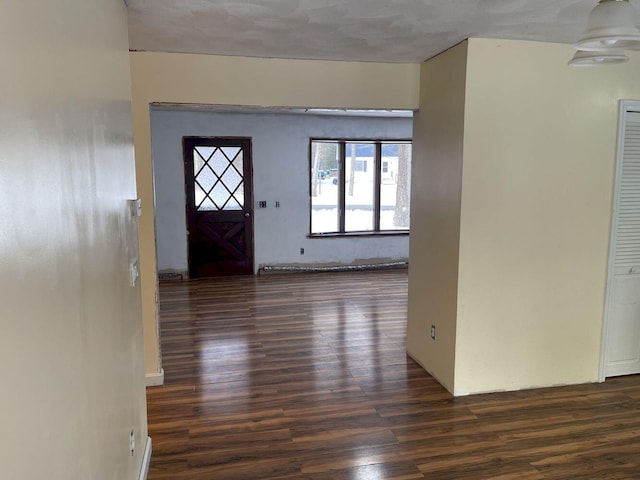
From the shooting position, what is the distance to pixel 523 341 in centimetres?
349

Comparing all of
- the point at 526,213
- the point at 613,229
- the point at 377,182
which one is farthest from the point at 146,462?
the point at 377,182

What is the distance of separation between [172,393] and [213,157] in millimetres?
4442

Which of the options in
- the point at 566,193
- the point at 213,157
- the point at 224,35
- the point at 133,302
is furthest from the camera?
the point at 213,157

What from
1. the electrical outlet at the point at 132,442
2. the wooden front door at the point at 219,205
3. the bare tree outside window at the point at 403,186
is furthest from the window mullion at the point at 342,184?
the electrical outlet at the point at 132,442

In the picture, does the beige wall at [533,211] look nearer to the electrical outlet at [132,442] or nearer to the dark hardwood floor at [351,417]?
the dark hardwood floor at [351,417]

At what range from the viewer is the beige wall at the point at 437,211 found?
3318 mm

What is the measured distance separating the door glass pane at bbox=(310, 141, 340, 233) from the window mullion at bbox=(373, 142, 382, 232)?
2.23 feet

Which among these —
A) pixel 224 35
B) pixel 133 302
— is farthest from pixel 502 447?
pixel 224 35

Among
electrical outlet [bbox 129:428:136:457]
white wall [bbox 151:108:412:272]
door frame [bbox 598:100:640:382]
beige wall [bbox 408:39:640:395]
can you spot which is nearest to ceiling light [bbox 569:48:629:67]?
beige wall [bbox 408:39:640:395]

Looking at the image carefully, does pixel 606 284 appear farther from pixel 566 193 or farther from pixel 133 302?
pixel 133 302

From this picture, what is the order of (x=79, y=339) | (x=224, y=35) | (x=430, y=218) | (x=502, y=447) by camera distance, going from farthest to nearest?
1. (x=430, y=218)
2. (x=224, y=35)
3. (x=502, y=447)
4. (x=79, y=339)

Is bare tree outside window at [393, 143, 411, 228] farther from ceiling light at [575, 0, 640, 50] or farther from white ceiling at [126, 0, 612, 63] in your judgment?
ceiling light at [575, 0, 640, 50]

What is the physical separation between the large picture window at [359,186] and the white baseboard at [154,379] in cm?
446

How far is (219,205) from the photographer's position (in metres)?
7.30
